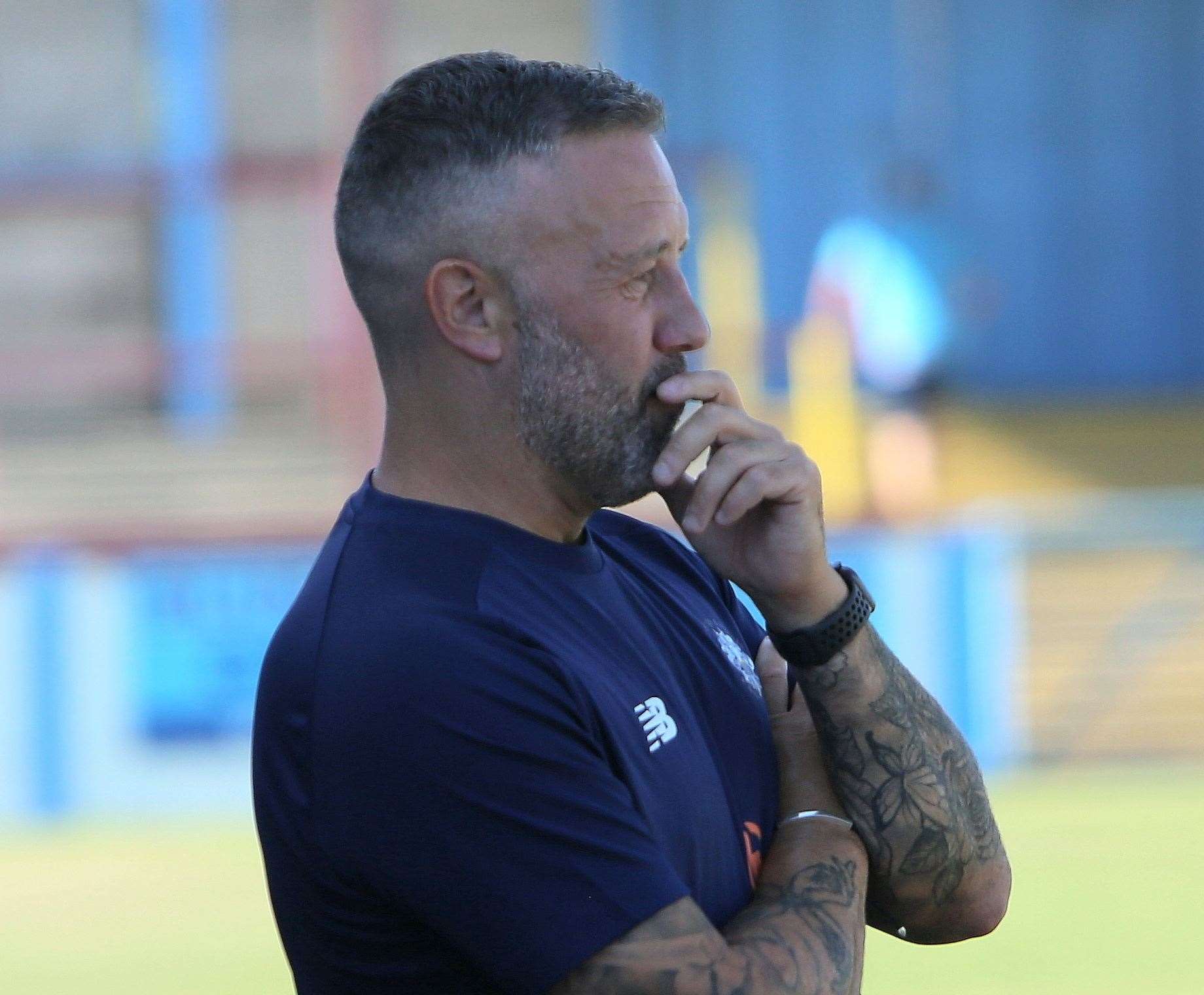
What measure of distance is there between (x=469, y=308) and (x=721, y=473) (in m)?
0.34

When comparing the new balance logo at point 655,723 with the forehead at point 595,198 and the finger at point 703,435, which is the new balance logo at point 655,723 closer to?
the finger at point 703,435

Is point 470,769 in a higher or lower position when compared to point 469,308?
lower

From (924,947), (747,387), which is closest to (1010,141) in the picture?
(747,387)

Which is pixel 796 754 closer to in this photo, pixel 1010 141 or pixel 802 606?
pixel 802 606

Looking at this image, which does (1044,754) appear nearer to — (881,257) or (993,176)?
(881,257)

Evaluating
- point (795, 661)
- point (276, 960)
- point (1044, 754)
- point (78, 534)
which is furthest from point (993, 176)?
point (795, 661)

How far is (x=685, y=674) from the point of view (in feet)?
6.68

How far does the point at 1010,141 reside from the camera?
50.4 feet

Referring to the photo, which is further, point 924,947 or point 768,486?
point 924,947

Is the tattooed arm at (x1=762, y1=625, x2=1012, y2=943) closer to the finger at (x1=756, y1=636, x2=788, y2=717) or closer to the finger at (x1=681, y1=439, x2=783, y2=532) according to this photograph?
the finger at (x1=756, y1=636, x2=788, y2=717)

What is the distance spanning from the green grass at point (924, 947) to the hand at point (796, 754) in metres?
3.24

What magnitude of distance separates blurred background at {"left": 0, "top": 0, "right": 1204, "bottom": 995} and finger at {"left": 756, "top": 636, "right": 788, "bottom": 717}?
3.25 metres

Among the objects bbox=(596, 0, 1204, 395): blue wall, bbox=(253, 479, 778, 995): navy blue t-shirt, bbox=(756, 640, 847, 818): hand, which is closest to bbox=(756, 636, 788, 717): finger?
bbox=(756, 640, 847, 818): hand

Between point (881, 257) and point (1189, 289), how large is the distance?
6.04 metres
